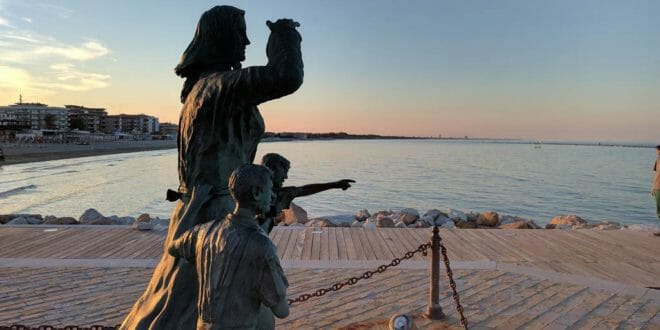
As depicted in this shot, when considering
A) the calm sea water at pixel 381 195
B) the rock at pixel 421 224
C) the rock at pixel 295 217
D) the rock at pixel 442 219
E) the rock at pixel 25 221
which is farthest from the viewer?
the calm sea water at pixel 381 195

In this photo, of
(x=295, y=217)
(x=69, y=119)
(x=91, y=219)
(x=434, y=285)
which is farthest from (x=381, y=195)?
(x=69, y=119)

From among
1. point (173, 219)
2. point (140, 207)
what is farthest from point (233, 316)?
point (140, 207)

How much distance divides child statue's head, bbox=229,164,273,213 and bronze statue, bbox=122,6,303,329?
1.37 feet

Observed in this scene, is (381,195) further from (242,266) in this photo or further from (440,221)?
(242,266)

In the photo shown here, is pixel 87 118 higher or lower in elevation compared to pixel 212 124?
higher

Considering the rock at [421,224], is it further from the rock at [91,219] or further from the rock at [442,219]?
the rock at [91,219]

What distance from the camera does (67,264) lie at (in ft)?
26.2

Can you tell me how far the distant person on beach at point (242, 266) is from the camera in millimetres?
1841

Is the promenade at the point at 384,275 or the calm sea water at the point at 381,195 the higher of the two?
the promenade at the point at 384,275

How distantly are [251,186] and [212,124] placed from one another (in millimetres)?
616

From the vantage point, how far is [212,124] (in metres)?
2.38

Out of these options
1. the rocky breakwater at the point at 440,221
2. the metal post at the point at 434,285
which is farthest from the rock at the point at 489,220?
the metal post at the point at 434,285

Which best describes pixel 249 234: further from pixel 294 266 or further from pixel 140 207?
pixel 140 207

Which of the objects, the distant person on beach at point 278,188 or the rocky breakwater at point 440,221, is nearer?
the distant person on beach at point 278,188
